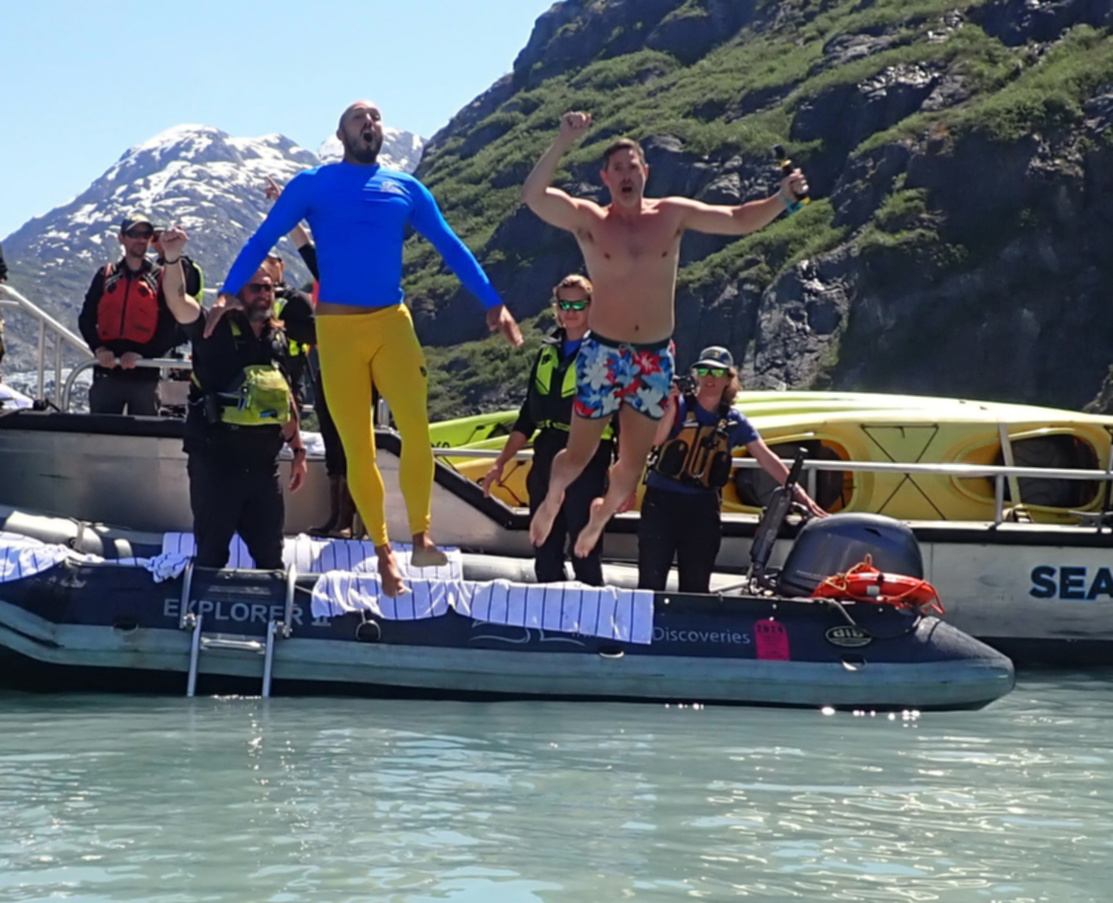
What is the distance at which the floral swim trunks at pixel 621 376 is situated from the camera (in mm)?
8484

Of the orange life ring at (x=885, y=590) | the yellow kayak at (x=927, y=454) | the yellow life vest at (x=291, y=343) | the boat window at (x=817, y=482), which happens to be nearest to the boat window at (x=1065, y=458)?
the yellow kayak at (x=927, y=454)

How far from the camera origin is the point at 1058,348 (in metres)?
77.3

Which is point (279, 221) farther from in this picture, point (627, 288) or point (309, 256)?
point (627, 288)

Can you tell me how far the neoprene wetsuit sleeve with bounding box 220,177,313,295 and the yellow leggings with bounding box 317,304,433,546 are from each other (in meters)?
0.45

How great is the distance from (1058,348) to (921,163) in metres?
16.2

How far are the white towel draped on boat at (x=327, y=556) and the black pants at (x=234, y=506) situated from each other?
1040mm

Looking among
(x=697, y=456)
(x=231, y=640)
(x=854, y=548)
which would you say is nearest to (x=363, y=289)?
(x=231, y=640)

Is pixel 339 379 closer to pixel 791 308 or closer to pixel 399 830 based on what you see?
pixel 399 830

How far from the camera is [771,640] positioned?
381 inches

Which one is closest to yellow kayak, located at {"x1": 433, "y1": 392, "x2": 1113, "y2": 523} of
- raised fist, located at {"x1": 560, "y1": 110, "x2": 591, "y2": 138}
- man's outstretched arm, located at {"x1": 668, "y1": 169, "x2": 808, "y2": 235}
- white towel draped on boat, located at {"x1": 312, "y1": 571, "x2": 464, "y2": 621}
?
white towel draped on boat, located at {"x1": 312, "y1": 571, "x2": 464, "y2": 621}

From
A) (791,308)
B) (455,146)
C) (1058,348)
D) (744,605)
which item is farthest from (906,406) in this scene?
(455,146)

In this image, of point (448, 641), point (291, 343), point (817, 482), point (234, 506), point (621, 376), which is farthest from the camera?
point (817, 482)

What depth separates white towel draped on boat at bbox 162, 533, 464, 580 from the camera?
10805mm

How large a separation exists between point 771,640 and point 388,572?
2.32 m
